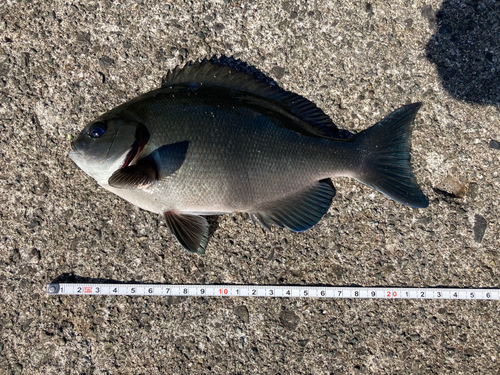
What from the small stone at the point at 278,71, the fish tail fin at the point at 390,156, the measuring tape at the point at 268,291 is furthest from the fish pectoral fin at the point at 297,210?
the small stone at the point at 278,71

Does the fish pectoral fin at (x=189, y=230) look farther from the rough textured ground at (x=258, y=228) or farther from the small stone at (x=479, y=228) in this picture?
the small stone at (x=479, y=228)

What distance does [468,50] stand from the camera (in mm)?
2443

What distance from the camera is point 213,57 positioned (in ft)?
7.89

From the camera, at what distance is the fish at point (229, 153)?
2.03m

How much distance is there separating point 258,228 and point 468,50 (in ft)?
6.38

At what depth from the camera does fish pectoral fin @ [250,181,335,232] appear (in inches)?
87.2

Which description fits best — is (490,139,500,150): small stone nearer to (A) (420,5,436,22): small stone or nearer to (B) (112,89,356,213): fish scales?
(A) (420,5,436,22): small stone

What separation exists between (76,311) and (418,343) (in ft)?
7.69

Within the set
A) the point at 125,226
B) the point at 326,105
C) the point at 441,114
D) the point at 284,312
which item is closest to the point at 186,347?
the point at 284,312

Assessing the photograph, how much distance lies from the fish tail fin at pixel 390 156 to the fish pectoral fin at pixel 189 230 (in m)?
1.06

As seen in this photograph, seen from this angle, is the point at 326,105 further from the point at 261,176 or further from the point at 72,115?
the point at 72,115

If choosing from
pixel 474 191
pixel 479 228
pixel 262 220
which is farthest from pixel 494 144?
pixel 262 220

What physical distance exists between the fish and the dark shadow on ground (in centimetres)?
57

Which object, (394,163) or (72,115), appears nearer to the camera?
(394,163)
